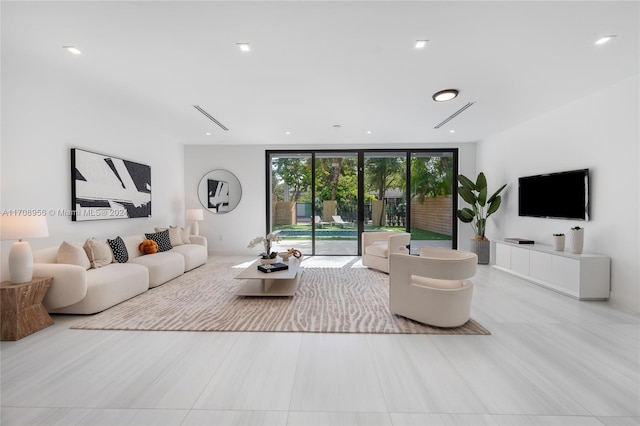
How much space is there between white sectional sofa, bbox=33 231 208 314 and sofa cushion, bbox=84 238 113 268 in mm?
52

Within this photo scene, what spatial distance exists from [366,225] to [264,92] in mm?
3955

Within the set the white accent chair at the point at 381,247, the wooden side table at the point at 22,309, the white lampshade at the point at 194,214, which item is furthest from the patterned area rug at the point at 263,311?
the white lampshade at the point at 194,214

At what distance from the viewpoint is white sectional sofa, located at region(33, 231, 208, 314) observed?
2832 mm

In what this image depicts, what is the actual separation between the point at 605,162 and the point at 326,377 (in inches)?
165

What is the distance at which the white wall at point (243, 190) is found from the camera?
6.54 meters

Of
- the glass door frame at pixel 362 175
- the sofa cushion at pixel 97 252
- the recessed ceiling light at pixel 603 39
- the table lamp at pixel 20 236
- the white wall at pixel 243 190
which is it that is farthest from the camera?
the white wall at pixel 243 190

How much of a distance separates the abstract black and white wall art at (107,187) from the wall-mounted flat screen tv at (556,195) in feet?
Result: 22.1

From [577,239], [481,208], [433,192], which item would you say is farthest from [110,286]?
[481,208]

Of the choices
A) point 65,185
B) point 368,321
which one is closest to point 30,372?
point 65,185

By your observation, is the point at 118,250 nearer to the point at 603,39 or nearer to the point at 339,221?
the point at 339,221

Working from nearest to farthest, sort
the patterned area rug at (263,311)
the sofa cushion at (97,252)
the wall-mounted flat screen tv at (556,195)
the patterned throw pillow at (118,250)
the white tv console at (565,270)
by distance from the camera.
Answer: the patterned area rug at (263,311) < the white tv console at (565,270) < the sofa cushion at (97,252) < the wall-mounted flat screen tv at (556,195) < the patterned throw pillow at (118,250)

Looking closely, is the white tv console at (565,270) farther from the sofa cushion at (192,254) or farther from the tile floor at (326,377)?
the sofa cushion at (192,254)

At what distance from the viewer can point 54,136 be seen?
11.2 ft

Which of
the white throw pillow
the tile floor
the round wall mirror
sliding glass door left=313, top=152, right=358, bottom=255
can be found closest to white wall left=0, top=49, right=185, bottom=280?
the white throw pillow
